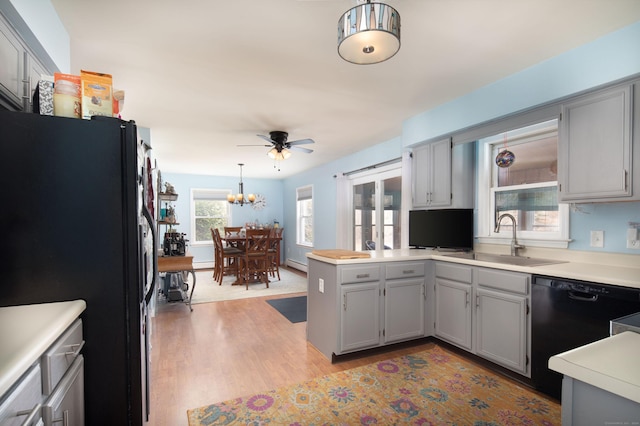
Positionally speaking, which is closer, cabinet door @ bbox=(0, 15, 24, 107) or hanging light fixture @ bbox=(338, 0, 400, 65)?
cabinet door @ bbox=(0, 15, 24, 107)

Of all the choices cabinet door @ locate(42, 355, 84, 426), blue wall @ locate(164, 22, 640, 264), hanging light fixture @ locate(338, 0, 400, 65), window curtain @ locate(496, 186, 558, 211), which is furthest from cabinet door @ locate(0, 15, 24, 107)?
window curtain @ locate(496, 186, 558, 211)

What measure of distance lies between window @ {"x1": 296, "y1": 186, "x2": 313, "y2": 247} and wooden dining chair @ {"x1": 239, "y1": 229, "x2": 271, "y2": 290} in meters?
1.46

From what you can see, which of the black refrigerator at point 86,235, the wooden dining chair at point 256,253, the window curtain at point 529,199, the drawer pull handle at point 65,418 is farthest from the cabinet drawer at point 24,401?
the wooden dining chair at point 256,253

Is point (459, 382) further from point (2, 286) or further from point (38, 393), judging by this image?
point (2, 286)

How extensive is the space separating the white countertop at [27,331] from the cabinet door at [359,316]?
193 cm

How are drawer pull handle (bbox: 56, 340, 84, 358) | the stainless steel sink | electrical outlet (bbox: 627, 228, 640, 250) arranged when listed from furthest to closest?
the stainless steel sink < electrical outlet (bbox: 627, 228, 640, 250) < drawer pull handle (bbox: 56, 340, 84, 358)

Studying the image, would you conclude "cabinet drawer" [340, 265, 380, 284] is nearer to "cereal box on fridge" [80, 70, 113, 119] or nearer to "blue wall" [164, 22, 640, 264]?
"blue wall" [164, 22, 640, 264]

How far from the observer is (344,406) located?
6.94ft

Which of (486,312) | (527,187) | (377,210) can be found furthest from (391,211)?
(486,312)

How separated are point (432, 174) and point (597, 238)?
1.53 m

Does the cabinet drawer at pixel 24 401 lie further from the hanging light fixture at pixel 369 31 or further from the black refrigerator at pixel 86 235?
the hanging light fixture at pixel 369 31

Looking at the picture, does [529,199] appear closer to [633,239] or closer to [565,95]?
[633,239]

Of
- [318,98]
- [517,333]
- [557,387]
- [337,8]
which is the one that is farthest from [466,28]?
[557,387]

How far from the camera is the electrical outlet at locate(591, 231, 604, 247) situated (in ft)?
7.57
